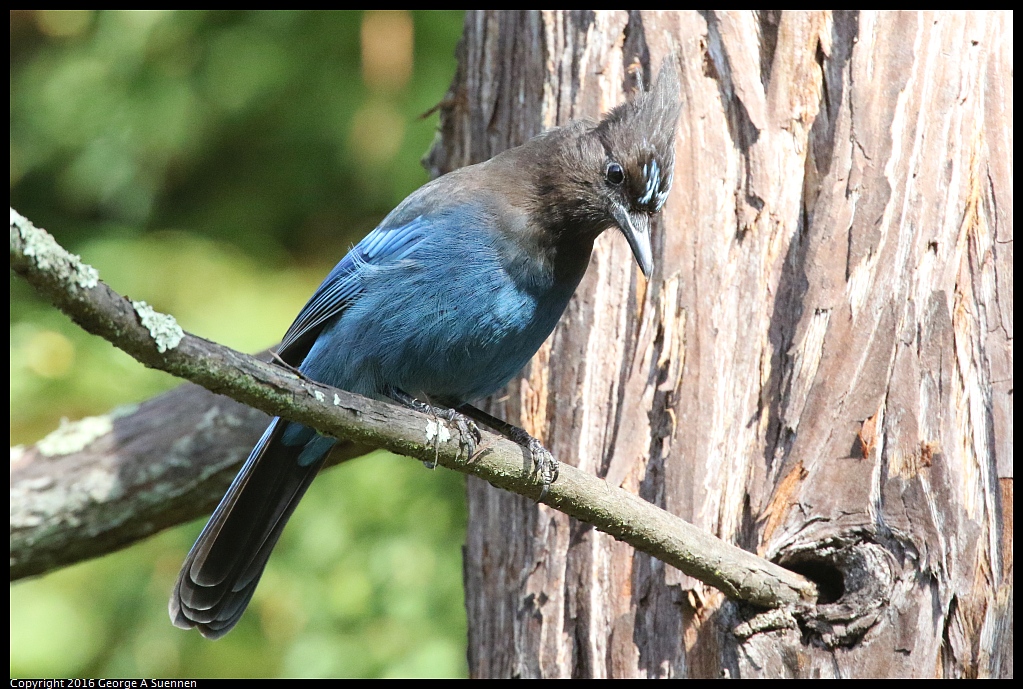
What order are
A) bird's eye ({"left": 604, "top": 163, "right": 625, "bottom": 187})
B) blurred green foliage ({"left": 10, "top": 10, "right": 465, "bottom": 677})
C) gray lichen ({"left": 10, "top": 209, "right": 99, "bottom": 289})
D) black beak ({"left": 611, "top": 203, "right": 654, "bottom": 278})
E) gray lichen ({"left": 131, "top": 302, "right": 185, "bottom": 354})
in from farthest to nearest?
1. blurred green foliage ({"left": 10, "top": 10, "right": 465, "bottom": 677})
2. bird's eye ({"left": 604, "top": 163, "right": 625, "bottom": 187})
3. black beak ({"left": 611, "top": 203, "right": 654, "bottom": 278})
4. gray lichen ({"left": 131, "top": 302, "right": 185, "bottom": 354})
5. gray lichen ({"left": 10, "top": 209, "right": 99, "bottom": 289})

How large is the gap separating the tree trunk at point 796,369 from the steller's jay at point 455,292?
0.79ft

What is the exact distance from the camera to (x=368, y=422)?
7.30 feet

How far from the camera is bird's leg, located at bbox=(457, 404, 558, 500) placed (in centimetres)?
252

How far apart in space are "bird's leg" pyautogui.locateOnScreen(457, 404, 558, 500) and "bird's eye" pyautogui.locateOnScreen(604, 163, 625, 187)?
2.70ft

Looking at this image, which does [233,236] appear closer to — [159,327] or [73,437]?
[73,437]

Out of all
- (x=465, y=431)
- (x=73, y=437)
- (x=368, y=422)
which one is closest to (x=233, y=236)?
(x=73, y=437)

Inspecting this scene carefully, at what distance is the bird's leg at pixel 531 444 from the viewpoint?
2.52 metres

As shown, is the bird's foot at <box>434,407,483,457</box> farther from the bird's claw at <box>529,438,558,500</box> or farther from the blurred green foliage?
the blurred green foliage

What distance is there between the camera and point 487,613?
3.47 metres

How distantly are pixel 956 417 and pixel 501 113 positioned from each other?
78.1 inches

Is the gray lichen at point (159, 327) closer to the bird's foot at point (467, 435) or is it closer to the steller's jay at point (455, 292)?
the bird's foot at point (467, 435)

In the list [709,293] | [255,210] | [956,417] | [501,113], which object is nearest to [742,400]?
[709,293]

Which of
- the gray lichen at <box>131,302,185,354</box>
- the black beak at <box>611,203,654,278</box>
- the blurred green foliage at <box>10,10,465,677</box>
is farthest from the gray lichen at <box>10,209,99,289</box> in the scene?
the blurred green foliage at <box>10,10,465,677</box>

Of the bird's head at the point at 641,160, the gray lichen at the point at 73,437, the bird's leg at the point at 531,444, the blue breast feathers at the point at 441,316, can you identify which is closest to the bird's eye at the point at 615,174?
the bird's head at the point at 641,160
